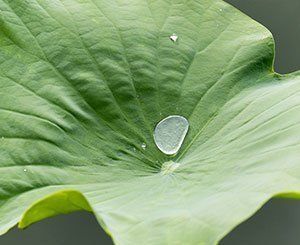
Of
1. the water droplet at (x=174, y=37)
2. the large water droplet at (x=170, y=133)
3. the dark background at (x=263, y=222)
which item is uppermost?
the water droplet at (x=174, y=37)

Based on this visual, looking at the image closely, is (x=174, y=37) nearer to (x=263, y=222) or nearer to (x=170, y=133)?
(x=170, y=133)

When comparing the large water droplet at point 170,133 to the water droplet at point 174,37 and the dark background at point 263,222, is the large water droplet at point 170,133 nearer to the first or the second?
the water droplet at point 174,37

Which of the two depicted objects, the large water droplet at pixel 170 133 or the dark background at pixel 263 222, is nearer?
the large water droplet at pixel 170 133

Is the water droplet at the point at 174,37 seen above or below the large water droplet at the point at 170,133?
above

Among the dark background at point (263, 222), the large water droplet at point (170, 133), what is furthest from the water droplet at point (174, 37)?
the dark background at point (263, 222)

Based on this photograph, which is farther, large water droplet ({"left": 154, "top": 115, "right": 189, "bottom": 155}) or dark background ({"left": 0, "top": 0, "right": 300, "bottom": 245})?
dark background ({"left": 0, "top": 0, "right": 300, "bottom": 245})

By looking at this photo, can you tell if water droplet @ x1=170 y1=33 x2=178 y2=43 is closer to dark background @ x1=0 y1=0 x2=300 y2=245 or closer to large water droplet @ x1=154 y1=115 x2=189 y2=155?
large water droplet @ x1=154 y1=115 x2=189 y2=155

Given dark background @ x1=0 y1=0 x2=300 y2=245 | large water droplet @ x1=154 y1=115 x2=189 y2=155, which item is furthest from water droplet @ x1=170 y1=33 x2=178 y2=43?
dark background @ x1=0 y1=0 x2=300 y2=245
